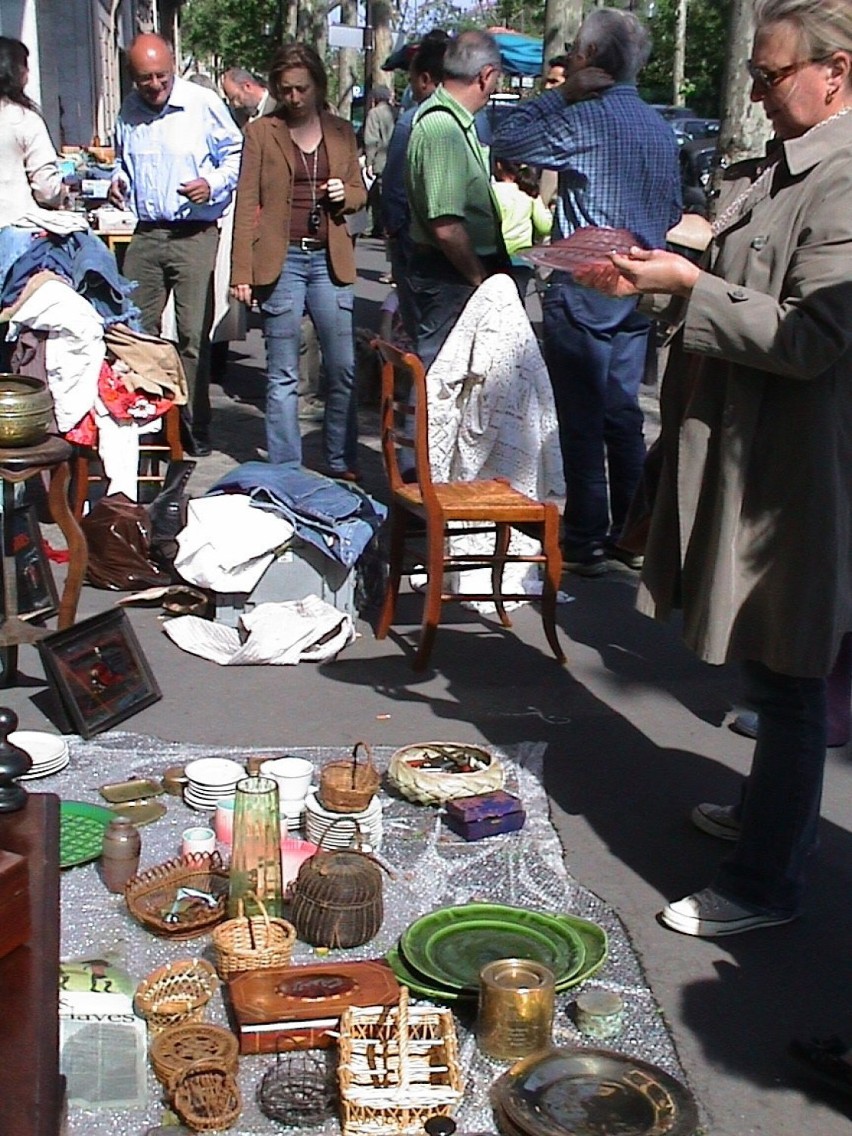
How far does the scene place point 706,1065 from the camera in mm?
2938

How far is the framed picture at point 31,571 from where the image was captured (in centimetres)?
489

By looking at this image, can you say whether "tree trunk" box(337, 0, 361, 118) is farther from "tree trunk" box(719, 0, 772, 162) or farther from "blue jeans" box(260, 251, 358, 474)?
"blue jeans" box(260, 251, 358, 474)

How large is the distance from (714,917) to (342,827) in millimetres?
957

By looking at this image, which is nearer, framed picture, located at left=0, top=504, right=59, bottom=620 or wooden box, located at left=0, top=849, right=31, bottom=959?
wooden box, located at left=0, top=849, right=31, bottom=959

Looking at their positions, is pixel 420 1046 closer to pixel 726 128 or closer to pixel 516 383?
pixel 516 383

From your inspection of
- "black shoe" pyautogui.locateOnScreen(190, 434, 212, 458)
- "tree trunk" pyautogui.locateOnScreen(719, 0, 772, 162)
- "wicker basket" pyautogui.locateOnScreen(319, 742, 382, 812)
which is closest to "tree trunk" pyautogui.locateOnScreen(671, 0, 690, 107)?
"tree trunk" pyautogui.locateOnScreen(719, 0, 772, 162)

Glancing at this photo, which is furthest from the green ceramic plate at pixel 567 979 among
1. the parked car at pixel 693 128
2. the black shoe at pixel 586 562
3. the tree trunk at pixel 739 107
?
the parked car at pixel 693 128

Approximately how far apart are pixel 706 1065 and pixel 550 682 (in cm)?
213

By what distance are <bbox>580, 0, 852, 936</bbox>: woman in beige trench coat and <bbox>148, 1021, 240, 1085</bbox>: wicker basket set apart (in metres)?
1.18

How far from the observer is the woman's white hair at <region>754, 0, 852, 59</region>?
280cm

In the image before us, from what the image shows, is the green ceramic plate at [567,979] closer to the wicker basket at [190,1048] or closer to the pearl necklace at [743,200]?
the wicker basket at [190,1048]

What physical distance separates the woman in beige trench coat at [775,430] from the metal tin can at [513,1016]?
2.02 feet

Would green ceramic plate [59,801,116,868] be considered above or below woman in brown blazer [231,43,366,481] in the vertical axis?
below

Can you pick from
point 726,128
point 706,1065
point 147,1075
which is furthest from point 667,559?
point 726,128
